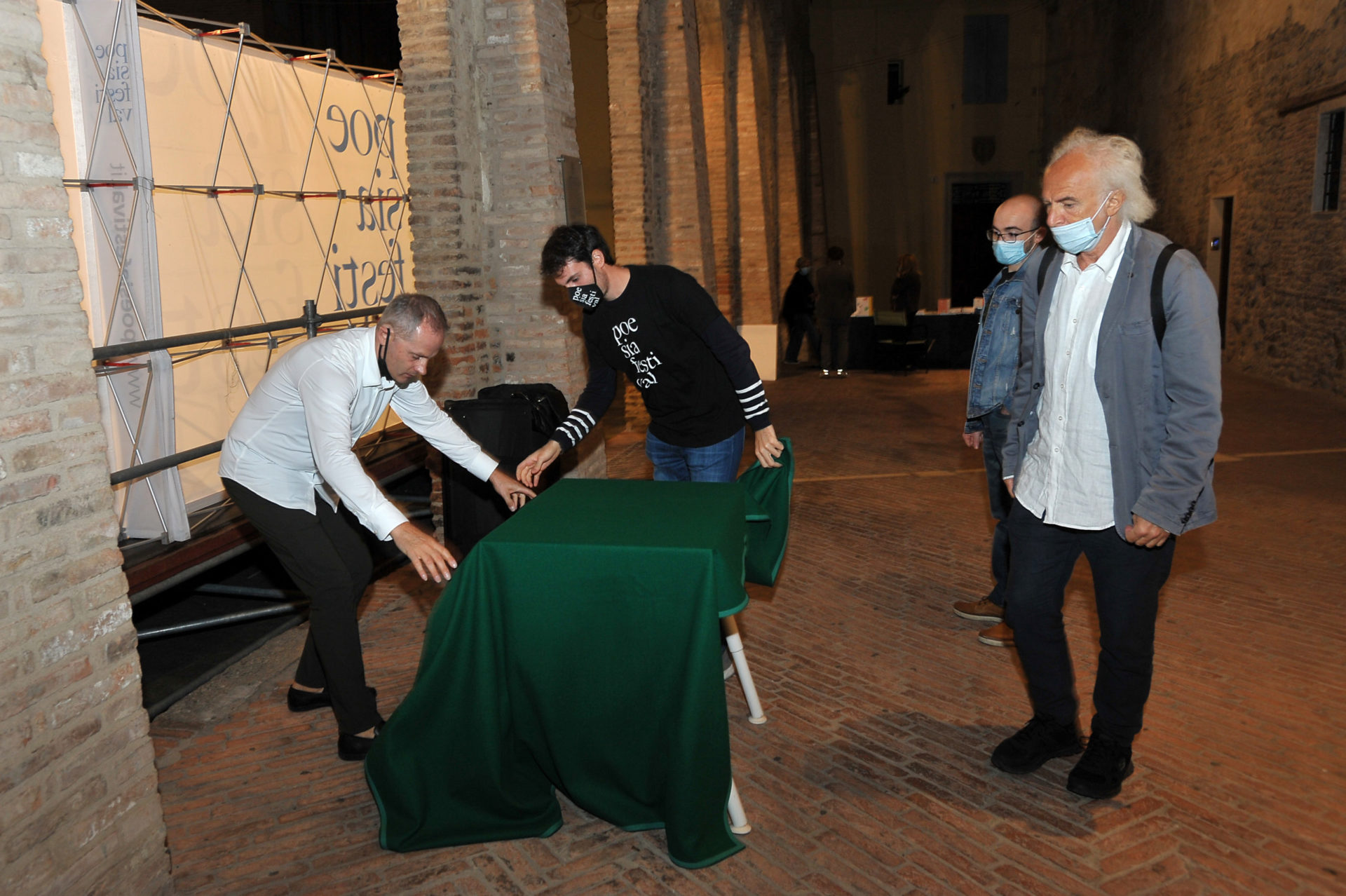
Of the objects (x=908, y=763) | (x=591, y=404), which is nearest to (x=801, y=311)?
(x=591, y=404)

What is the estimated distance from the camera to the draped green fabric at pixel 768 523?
3512 millimetres

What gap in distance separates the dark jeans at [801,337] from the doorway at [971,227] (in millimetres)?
5677

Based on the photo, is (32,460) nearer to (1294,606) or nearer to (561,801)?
(561,801)

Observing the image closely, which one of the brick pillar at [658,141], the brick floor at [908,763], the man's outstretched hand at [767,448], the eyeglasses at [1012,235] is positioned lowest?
the brick floor at [908,763]

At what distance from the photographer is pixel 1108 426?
2.67 m

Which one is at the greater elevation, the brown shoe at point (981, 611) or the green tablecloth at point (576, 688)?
the green tablecloth at point (576, 688)

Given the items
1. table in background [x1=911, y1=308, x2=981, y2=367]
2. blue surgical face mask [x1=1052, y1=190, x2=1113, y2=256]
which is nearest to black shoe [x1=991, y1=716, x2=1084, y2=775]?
blue surgical face mask [x1=1052, y1=190, x2=1113, y2=256]

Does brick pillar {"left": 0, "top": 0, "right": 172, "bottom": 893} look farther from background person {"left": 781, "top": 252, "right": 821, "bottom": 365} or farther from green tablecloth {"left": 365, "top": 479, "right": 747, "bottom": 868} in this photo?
background person {"left": 781, "top": 252, "right": 821, "bottom": 365}

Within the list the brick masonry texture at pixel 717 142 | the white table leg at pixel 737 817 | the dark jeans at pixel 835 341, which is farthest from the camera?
the dark jeans at pixel 835 341

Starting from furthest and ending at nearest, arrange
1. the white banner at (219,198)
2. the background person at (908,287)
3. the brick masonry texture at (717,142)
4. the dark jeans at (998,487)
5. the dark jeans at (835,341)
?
the dark jeans at (835,341), the background person at (908,287), the brick masonry texture at (717,142), the white banner at (219,198), the dark jeans at (998,487)

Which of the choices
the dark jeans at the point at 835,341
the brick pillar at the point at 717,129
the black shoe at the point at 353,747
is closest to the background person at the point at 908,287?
the dark jeans at the point at 835,341

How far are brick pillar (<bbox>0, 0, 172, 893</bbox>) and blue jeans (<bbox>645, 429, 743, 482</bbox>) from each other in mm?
1869

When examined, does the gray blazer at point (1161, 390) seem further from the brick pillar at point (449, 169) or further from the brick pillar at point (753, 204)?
the brick pillar at point (753, 204)

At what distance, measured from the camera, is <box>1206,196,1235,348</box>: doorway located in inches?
511
